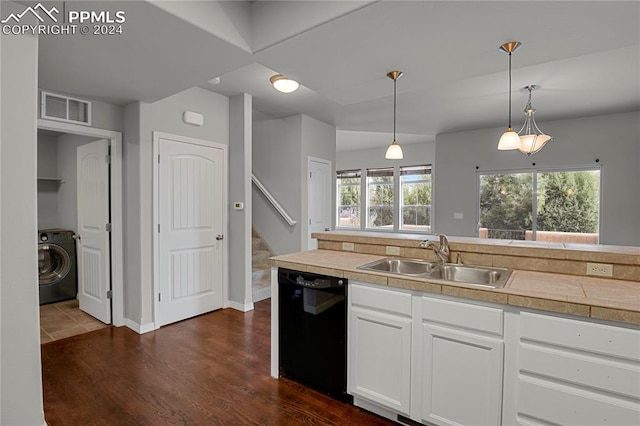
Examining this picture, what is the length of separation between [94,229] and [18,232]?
6.94 feet

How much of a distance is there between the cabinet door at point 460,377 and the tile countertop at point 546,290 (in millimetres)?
230

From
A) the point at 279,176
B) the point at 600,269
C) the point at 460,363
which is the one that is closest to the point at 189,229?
the point at 279,176

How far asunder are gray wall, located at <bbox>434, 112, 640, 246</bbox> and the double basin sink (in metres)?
4.26

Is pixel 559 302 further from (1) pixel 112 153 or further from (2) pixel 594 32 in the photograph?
(1) pixel 112 153

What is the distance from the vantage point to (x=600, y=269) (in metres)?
1.89

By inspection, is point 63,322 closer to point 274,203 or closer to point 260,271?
point 260,271

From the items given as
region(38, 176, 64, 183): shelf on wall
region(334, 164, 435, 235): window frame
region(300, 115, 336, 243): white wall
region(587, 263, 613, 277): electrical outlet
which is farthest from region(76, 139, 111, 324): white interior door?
region(334, 164, 435, 235): window frame

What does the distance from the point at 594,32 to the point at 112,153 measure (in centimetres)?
410

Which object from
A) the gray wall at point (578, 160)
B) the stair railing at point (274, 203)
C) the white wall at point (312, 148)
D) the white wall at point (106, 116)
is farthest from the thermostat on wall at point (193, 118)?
the gray wall at point (578, 160)

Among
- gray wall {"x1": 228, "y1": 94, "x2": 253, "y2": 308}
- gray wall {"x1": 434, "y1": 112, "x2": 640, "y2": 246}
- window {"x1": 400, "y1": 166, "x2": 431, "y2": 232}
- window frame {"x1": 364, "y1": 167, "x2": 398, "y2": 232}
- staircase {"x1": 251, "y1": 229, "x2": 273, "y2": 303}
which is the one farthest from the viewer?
window frame {"x1": 364, "y1": 167, "x2": 398, "y2": 232}

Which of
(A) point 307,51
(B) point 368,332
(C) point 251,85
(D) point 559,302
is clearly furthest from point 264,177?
(D) point 559,302

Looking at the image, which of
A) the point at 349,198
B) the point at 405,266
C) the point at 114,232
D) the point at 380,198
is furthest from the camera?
the point at 349,198

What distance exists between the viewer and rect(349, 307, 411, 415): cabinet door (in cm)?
191

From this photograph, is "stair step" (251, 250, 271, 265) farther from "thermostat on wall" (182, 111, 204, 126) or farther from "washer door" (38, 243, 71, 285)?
"washer door" (38, 243, 71, 285)
